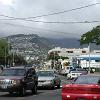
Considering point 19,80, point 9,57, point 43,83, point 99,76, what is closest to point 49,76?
point 43,83

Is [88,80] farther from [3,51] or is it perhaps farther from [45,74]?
[3,51]

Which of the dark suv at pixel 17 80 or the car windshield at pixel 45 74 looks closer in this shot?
the dark suv at pixel 17 80

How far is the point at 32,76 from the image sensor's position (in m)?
29.2

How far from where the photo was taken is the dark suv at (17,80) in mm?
26250

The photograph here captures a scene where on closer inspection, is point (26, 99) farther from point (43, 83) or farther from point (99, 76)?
point (43, 83)

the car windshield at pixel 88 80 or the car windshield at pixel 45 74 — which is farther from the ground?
the car windshield at pixel 45 74

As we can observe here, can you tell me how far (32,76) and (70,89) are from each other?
35.1 feet

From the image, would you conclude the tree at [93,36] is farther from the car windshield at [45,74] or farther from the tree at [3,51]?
the car windshield at [45,74]

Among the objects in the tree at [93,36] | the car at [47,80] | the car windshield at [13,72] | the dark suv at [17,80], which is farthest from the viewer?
the tree at [93,36]

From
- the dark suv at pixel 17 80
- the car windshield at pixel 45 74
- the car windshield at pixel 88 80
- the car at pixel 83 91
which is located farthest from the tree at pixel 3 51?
the car at pixel 83 91

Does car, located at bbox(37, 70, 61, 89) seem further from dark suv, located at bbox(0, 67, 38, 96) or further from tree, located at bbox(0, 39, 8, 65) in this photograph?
tree, located at bbox(0, 39, 8, 65)

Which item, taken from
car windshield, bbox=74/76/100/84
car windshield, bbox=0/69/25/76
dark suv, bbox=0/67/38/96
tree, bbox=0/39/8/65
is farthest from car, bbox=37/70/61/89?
tree, bbox=0/39/8/65

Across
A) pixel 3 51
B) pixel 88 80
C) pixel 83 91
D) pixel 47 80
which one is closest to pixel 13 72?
pixel 47 80

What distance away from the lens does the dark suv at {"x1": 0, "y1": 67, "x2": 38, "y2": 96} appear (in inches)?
1033
